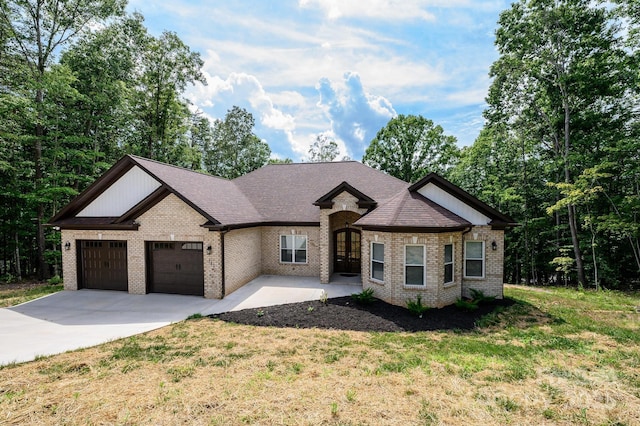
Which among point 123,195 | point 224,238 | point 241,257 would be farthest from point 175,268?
point 123,195

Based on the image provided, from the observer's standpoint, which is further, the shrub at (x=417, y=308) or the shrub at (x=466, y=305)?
the shrub at (x=466, y=305)

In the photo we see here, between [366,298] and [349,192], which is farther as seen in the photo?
[349,192]

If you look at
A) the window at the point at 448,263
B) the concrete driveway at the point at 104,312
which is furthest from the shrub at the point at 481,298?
the concrete driveway at the point at 104,312

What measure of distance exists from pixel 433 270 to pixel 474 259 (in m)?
2.62

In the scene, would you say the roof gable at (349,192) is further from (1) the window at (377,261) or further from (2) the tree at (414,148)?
(2) the tree at (414,148)

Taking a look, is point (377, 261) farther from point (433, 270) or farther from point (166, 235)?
point (166, 235)

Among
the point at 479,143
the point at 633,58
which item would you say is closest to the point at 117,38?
the point at 479,143

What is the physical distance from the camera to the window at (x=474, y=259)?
11.5 m

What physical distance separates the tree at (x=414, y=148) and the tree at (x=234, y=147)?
52.5ft

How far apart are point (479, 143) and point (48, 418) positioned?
96.7 feet

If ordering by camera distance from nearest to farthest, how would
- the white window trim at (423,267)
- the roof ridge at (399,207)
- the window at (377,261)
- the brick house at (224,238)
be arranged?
the white window trim at (423,267)
the brick house at (224,238)
the roof ridge at (399,207)
the window at (377,261)

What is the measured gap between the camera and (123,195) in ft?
41.8

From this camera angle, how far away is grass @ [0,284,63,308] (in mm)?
10961

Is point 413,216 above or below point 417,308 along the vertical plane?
above
